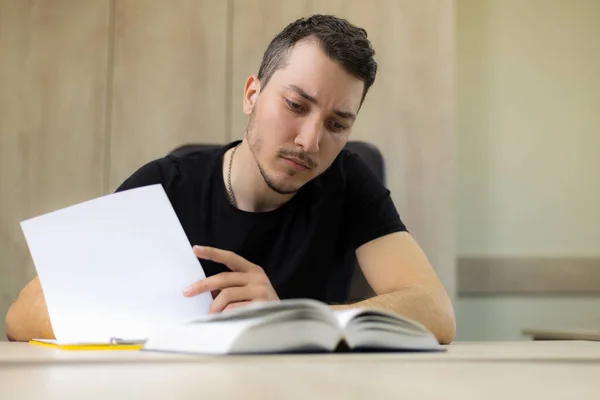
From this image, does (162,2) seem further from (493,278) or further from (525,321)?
(525,321)

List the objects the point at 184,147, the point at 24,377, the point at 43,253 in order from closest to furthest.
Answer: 1. the point at 24,377
2. the point at 43,253
3. the point at 184,147

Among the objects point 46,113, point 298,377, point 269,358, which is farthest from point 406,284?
point 46,113

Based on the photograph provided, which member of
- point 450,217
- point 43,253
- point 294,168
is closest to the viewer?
point 43,253

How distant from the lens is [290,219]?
4.55ft

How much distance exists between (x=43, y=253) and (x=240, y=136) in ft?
3.42

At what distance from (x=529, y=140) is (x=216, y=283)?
149 centimetres

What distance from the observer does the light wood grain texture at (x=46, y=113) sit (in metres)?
1.85

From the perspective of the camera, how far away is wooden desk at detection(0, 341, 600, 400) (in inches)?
15.0

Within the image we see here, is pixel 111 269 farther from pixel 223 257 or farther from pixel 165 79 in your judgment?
pixel 165 79

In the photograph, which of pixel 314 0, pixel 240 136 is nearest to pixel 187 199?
pixel 240 136

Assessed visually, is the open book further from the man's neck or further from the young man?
the man's neck

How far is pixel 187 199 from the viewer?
1367mm

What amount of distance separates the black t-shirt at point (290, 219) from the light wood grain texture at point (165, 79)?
1.37 ft

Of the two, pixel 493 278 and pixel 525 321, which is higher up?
pixel 493 278
